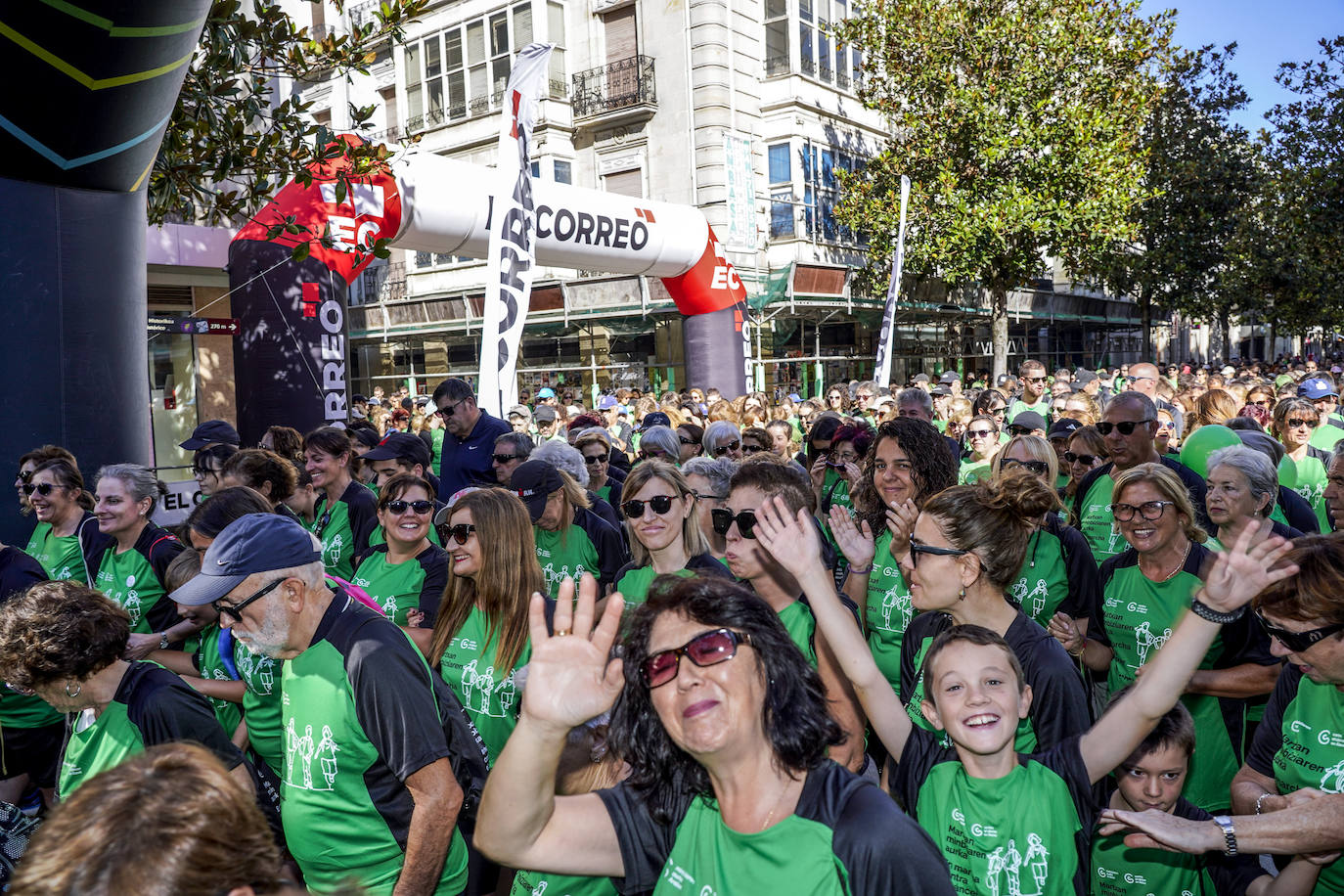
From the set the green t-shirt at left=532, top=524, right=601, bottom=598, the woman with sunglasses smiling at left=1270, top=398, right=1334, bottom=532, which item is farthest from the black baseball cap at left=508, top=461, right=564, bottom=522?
the woman with sunglasses smiling at left=1270, top=398, right=1334, bottom=532

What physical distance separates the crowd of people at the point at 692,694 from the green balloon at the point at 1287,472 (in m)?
0.78

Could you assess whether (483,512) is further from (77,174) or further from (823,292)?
(823,292)

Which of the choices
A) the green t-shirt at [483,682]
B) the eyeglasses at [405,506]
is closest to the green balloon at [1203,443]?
the green t-shirt at [483,682]

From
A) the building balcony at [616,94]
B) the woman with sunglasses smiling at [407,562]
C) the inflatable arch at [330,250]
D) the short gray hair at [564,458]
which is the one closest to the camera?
the woman with sunglasses smiling at [407,562]

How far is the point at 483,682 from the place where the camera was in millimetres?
3566

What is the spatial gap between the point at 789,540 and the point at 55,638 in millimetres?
2283

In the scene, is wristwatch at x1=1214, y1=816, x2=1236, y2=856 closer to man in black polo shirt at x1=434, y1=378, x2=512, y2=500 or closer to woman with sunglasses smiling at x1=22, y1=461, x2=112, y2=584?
woman with sunglasses smiling at x1=22, y1=461, x2=112, y2=584

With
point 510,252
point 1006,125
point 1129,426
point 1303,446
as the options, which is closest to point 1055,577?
point 1129,426

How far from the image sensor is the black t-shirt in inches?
67.7

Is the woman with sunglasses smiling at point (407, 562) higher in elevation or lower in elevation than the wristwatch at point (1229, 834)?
higher

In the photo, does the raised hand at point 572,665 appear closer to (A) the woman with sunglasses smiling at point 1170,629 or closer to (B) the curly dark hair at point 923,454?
(A) the woman with sunglasses smiling at point 1170,629

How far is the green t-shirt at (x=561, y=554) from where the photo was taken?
5398 mm

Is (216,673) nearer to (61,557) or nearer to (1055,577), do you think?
(61,557)

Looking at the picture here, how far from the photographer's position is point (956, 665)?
2.63 meters
